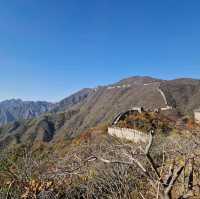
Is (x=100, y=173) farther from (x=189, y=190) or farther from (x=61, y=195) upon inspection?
(x=189, y=190)

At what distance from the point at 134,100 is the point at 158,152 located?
14292 centimetres

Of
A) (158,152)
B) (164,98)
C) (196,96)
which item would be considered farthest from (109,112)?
(158,152)

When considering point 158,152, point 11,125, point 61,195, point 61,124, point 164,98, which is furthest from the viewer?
point 11,125

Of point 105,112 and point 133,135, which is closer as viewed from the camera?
point 133,135

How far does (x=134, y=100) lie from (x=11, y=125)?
85795 millimetres

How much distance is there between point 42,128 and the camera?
157250mm

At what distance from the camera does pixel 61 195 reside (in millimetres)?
5840

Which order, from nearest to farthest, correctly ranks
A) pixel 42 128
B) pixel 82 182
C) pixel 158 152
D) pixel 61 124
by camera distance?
1. pixel 82 182
2. pixel 158 152
3. pixel 42 128
4. pixel 61 124

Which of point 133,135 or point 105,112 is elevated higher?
point 105,112

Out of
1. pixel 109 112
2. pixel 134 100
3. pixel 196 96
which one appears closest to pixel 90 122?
pixel 109 112

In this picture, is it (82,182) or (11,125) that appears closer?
(82,182)

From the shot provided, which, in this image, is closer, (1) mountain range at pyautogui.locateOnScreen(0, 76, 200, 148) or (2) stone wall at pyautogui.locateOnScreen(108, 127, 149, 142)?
(2) stone wall at pyautogui.locateOnScreen(108, 127, 149, 142)

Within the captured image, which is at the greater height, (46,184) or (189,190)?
(189,190)

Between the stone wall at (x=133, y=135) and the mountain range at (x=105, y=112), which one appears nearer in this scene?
the stone wall at (x=133, y=135)
